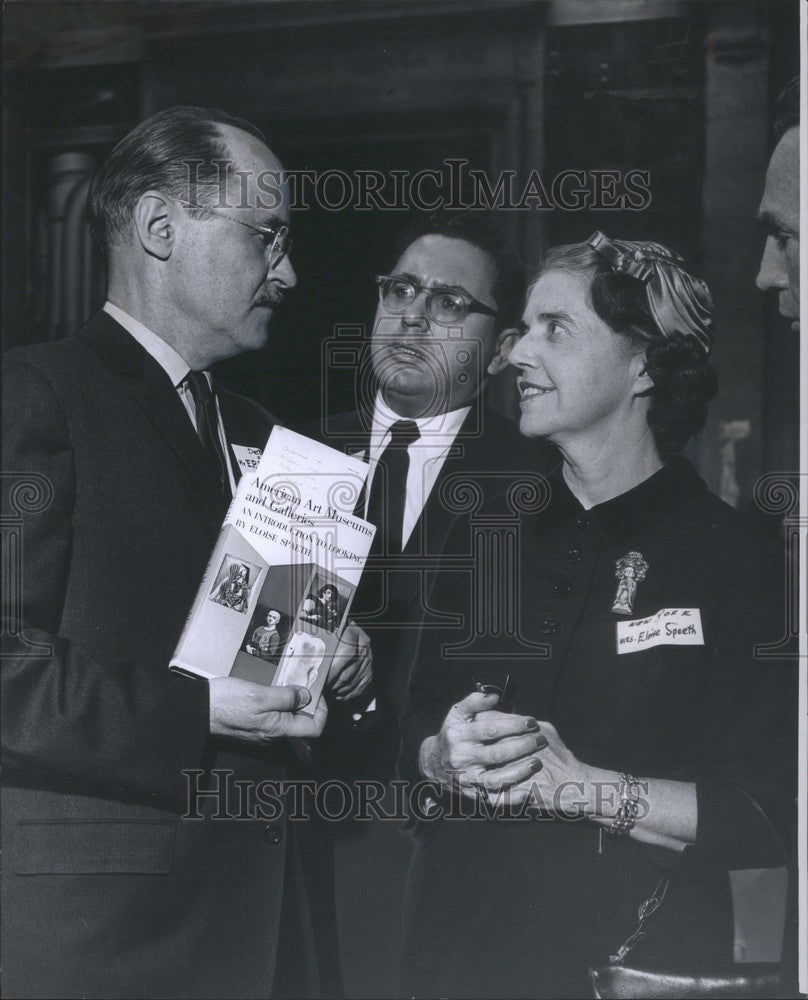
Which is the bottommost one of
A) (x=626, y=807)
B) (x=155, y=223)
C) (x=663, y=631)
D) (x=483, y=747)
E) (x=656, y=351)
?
(x=626, y=807)

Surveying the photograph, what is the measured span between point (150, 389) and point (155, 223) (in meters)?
0.47

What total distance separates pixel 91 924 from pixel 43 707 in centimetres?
54

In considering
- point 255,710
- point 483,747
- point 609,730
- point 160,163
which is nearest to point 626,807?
point 609,730

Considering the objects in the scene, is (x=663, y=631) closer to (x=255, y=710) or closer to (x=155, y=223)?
(x=255, y=710)

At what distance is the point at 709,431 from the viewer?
9.18 feet

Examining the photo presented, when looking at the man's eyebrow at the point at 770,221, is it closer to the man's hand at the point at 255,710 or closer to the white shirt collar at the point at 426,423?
the white shirt collar at the point at 426,423

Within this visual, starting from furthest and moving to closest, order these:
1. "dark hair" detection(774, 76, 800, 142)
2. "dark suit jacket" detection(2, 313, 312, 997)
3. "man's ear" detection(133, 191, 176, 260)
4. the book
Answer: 1. "dark hair" detection(774, 76, 800, 142)
2. "man's ear" detection(133, 191, 176, 260)
3. the book
4. "dark suit jacket" detection(2, 313, 312, 997)

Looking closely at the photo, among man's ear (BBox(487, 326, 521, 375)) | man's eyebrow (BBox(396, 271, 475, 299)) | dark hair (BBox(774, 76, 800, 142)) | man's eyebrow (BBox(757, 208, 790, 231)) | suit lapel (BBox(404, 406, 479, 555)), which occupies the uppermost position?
dark hair (BBox(774, 76, 800, 142))

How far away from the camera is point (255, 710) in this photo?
258cm

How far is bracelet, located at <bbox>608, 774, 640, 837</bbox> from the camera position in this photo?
2670 mm

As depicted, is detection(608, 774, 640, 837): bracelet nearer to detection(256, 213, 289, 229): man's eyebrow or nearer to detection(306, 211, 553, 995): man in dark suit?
detection(306, 211, 553, 995): man in dark suit

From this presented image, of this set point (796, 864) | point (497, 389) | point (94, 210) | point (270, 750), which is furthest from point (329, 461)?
point (796, 864)

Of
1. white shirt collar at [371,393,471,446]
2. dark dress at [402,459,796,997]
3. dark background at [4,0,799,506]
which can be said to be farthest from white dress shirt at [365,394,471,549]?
dark dress at [402,459,796,997]

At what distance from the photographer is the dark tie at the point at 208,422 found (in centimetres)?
268
